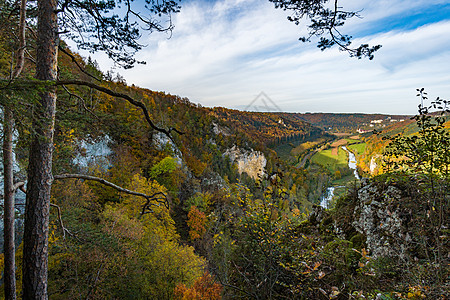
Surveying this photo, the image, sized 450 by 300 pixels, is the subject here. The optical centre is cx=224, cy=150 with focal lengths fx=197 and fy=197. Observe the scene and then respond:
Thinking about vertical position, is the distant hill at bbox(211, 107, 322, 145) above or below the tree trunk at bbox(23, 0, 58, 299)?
above

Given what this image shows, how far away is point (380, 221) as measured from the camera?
14.6ft

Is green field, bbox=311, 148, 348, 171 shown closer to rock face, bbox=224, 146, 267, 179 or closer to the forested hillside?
rock face, bbox=224, 146, 267, 179

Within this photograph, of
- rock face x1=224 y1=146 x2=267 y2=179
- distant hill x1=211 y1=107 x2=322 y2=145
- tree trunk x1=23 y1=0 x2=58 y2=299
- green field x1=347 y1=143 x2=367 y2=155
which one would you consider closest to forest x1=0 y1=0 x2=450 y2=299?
tree trunk x1=23 y1=0 x2=58 y2=299

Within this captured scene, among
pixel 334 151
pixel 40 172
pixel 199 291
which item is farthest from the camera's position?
pixel 334 151

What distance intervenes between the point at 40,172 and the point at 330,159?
105667 mm

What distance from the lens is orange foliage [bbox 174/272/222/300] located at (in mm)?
12076

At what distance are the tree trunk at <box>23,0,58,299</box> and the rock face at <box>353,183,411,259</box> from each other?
557cm

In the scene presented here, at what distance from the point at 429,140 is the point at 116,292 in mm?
15250

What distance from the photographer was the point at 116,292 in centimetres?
1152

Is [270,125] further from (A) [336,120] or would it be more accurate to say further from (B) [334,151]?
(A) [336,120]

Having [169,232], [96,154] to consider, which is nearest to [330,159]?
[169,232]

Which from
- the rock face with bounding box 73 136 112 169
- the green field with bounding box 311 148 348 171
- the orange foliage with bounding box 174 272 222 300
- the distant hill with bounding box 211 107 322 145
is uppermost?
the distant hill with bounding box 211 107 322 145

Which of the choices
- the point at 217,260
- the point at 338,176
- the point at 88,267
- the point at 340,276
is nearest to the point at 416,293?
the point at 340,276

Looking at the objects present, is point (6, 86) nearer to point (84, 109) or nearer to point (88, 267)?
point (84, 109)
